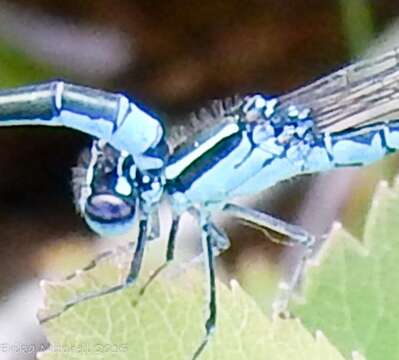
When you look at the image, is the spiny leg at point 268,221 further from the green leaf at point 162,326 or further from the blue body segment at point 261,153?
the green leaf at point 162,326

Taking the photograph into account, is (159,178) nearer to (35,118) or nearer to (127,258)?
(127,258)

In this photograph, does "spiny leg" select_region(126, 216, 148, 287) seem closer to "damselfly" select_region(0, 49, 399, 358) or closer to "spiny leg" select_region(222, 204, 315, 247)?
"damselfly" select_region(0, 49, 399, 358)

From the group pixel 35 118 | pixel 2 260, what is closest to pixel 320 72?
pixel 2 260

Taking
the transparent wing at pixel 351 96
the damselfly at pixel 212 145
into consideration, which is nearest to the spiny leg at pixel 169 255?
the damselfly at pixel 212 145

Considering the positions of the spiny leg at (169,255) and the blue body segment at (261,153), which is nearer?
the spiny leg at (169,255)

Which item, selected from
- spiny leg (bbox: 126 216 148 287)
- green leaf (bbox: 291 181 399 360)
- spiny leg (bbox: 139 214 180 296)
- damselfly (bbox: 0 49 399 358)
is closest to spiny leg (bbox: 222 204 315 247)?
damselfly (bbox: 0 49 399 358)

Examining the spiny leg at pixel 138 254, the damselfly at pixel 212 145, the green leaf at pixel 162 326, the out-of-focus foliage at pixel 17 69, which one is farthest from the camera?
the out-of-focus foliage at pixel 17 69
